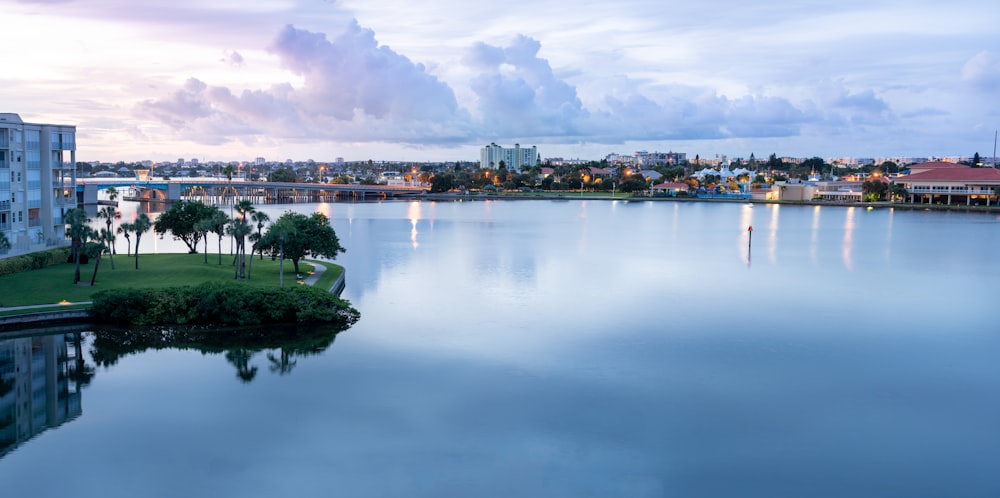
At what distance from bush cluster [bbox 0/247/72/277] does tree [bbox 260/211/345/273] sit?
10787 mm

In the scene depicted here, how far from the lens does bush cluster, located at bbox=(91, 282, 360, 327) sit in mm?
32156

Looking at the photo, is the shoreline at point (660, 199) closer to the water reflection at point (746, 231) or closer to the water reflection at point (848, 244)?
the water reflection at point (746, 231)

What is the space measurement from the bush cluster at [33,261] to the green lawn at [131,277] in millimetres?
390

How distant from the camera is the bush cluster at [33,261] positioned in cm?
3759

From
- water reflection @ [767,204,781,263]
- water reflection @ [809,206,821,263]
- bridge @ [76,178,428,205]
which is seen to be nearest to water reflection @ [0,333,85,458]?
water reflection @ [767,204,781,263]

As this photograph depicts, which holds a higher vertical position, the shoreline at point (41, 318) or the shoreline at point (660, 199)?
the shoreline at point (660, 199)

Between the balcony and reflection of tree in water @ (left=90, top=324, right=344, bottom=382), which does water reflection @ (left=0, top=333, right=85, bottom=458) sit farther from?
the balcony

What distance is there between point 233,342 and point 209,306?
2.86 metres

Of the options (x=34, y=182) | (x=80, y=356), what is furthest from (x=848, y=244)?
(x=34, y=182)

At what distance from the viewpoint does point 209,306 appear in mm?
32250

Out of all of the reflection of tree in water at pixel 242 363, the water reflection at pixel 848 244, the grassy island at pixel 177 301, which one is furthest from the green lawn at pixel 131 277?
the water reflection at pixel 848 244

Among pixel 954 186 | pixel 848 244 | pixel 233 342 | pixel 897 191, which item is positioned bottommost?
pixel 233 342

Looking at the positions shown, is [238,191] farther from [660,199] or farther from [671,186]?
[671,186]

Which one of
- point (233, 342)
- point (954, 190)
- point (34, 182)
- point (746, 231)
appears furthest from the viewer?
point (954, 190)
